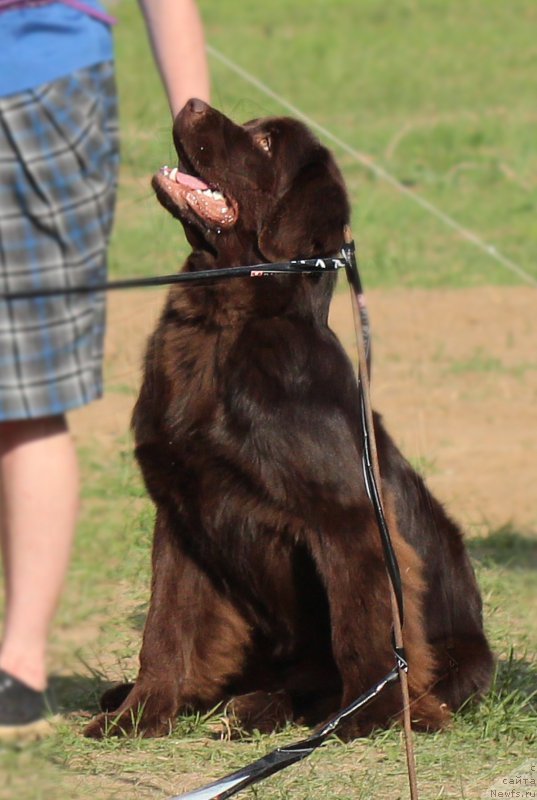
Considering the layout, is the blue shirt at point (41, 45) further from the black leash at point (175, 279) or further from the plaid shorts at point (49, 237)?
the black leash at point (175, 279)

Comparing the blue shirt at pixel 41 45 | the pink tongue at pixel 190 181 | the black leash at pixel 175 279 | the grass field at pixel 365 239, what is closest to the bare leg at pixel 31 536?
the grass field at pixel 365 239

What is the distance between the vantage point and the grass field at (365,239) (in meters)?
3.33

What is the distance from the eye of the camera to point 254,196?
3.61m

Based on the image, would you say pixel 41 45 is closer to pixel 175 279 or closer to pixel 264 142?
pixel 175 279

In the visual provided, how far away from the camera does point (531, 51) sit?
68.7 feet

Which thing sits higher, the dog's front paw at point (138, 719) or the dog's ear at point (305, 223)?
the dog's ear at point (305, 223)

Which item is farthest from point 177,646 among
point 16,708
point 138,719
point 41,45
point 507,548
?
point 507,548

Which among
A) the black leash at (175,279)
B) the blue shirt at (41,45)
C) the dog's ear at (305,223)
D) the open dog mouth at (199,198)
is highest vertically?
the blue shirt at (41,45)

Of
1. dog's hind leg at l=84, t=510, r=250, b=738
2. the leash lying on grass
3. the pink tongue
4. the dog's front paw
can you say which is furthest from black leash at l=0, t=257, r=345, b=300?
the dog's front paw

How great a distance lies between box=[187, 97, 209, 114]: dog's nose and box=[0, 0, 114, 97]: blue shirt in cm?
51

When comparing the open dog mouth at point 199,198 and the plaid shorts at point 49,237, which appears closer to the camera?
the plaid shorts at point 49,237

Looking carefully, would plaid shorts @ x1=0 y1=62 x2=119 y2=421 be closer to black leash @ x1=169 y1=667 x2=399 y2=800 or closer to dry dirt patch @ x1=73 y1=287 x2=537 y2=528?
black leash @ x1=169 y1=667 x2=399 y2=800

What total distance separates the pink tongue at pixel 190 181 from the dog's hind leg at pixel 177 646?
2.81ft

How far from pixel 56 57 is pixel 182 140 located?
2.29ft
